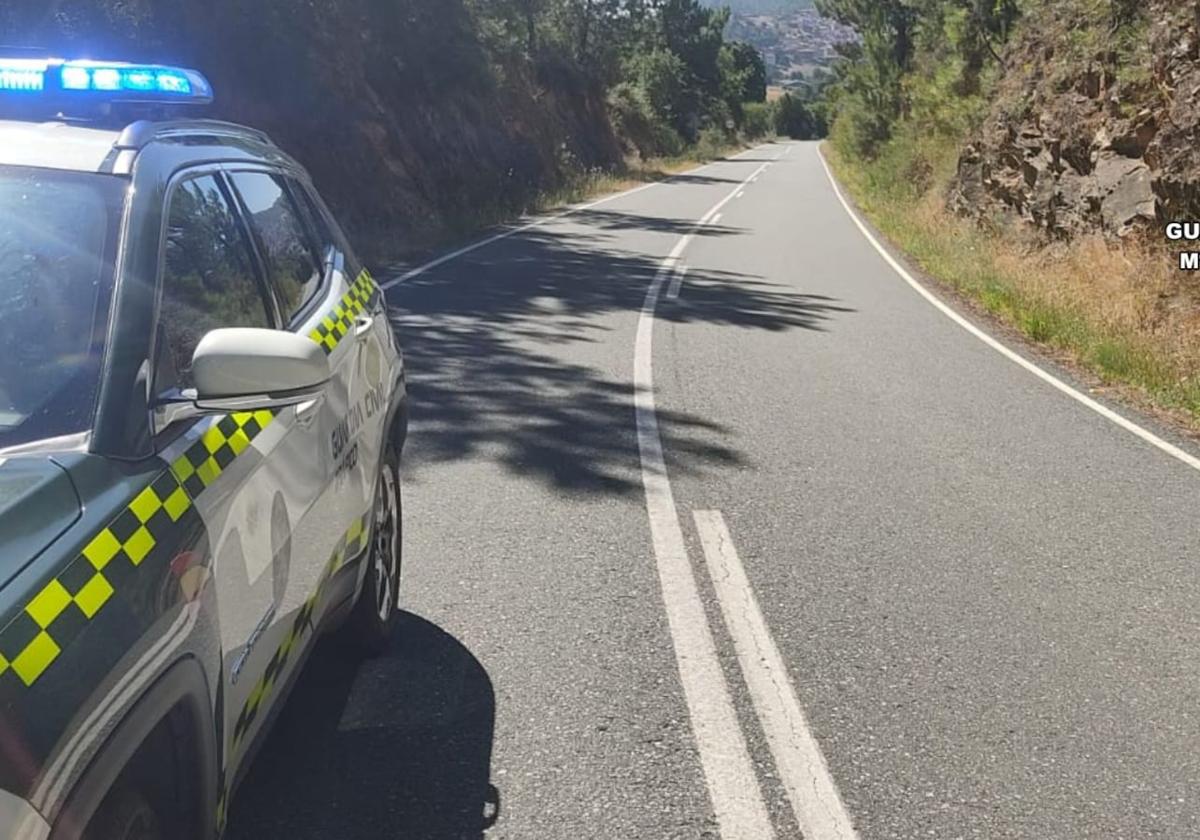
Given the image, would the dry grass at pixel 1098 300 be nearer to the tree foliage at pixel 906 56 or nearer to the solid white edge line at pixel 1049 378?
the solid white edge line at pixel 1049 378

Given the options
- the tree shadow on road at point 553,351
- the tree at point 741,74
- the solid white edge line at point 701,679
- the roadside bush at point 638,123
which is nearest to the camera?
the solid white edge line at point 701,679

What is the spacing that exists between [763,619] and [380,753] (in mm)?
1742

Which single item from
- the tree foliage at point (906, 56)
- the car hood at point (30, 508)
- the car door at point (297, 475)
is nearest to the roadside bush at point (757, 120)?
the tree foliage at point (906, 56)

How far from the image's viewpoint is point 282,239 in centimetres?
387

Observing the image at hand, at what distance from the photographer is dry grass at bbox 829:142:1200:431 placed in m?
10.1

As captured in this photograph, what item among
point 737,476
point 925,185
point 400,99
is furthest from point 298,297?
point 925,185

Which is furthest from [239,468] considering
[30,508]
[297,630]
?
[30,508]

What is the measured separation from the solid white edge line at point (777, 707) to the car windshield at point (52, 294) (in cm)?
221

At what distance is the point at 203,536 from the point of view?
94.1 inches

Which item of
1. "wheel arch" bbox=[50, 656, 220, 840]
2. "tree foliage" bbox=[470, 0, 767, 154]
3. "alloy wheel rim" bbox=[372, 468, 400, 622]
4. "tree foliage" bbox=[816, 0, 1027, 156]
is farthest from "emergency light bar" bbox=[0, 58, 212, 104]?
"tree foliage" bbox=[470, 0, 767, 154]

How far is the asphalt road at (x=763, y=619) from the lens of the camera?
3.54 meters

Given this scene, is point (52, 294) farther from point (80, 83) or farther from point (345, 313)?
point (345, 313)

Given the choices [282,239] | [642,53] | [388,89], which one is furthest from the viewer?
[642,53]

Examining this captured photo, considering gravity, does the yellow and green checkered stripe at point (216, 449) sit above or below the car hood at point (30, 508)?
below
